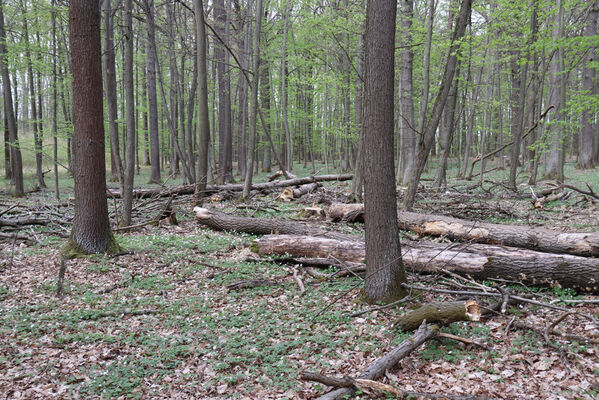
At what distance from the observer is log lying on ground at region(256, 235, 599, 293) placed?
16.7ft

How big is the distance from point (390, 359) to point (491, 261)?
2.83 m

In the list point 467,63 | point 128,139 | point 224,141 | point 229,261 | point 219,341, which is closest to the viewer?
point 219,341

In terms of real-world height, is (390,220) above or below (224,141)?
below

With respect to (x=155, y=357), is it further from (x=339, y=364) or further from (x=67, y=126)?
(x=67, y=126)

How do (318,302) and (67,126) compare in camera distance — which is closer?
(318,302)

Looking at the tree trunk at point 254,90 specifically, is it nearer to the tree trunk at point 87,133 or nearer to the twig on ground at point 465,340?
the tree trunk at point 87,133

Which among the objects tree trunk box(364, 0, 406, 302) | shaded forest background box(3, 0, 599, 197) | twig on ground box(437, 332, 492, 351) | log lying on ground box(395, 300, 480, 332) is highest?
shaded forest background box(3, 0, 599, 197)

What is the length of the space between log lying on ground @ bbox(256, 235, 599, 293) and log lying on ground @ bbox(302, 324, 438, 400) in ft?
4.81

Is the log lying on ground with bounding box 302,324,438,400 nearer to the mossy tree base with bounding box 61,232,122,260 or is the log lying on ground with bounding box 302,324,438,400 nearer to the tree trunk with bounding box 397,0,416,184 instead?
the mossy tree base with bounding box 61,232,122,260

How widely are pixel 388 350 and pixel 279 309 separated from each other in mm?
1827

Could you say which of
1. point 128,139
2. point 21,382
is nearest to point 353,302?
point 21,382

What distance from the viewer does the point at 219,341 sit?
4.62 m

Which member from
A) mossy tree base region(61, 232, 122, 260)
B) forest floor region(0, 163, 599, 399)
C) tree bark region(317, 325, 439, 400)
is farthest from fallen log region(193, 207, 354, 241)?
tree bark region(317, 325, 439, 400)

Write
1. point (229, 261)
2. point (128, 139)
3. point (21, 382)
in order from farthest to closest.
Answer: point (128, 139), point (229, 261), point (21, 382)
